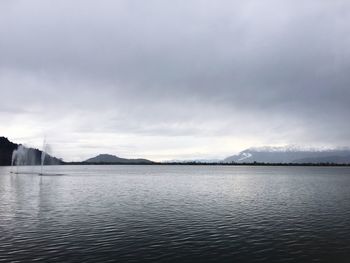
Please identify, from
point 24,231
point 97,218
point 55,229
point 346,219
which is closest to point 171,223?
point 97,218

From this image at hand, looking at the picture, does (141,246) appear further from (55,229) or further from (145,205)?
(145,205)

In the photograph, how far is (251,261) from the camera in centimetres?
3025

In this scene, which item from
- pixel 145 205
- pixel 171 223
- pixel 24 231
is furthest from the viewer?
pixel 145 205

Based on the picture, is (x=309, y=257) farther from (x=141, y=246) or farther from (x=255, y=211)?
(x=255, y=211)

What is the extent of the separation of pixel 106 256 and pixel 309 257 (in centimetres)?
1793

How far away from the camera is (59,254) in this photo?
31.6 metres

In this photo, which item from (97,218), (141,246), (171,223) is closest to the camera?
(141,246)

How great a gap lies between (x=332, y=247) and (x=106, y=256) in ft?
72.4

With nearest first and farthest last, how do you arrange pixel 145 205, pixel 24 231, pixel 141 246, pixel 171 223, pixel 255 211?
pixel 141 246
pixel 24 231
pixel 171 223
pixel 255 211
pixel 145 205

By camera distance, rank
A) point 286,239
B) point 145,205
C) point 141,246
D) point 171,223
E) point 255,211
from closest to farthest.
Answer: point 141,246 → point 286,239 → point 171,223 → point 255,211 → point 145,205

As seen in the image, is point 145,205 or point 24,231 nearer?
point 24,231

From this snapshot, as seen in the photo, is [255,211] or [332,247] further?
[255,211]

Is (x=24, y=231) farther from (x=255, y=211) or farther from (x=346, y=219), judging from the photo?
(x=346, y=219)

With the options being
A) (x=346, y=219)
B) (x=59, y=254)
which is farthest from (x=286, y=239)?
(x=59, y=254)
